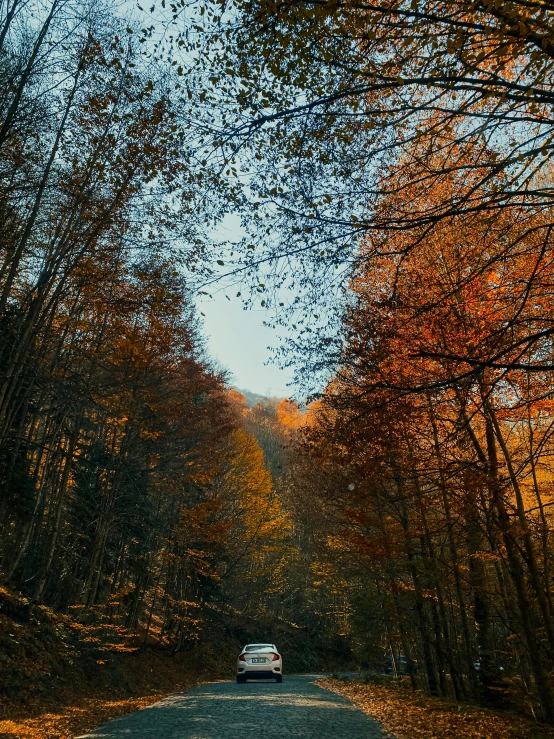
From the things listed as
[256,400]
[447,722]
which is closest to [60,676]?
[447,722]

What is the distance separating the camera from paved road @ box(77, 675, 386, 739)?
659cm

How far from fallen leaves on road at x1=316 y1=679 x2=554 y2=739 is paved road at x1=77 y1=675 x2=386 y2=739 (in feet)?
1.39

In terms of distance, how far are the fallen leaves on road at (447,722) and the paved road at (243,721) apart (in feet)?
1.39

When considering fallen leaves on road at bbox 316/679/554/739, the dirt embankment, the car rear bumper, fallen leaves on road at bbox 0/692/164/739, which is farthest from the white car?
fallen leaves on road at bbox 0/692/164/739

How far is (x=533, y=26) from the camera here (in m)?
4.07

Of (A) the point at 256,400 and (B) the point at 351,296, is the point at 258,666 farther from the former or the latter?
(A) the point at 256,400

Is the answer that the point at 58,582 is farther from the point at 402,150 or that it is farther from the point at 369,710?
Result: the point at 402,150

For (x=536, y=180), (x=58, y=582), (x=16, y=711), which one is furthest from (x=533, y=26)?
(x=58, y=582)

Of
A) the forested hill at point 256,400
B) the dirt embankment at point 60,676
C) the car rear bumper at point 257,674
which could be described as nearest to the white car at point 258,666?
the car rear bumper at point 257,674

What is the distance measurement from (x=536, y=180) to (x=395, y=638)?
12.0 metres

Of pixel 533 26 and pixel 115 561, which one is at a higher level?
pixel 533 26

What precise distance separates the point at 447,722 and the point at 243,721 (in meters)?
3.31

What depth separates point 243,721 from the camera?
25.4 feet

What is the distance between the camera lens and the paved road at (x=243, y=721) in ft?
21.6
